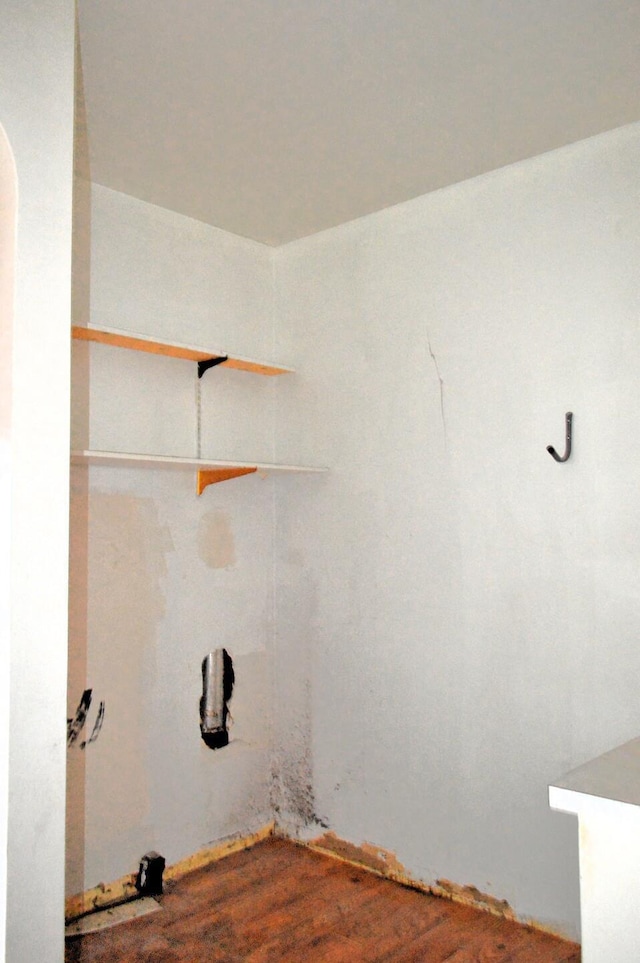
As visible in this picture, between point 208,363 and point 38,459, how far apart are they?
161cm

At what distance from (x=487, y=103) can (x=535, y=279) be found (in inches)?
24.8

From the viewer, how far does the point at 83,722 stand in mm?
2887

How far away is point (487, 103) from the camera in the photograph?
243cm

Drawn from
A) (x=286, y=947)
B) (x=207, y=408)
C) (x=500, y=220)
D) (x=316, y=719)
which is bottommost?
(x=286, y=947)

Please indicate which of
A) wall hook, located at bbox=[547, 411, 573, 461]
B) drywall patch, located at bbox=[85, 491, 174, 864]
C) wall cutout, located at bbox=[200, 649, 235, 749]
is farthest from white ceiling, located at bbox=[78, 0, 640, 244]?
A: wall cutout, located at bbox=[200, 649, 235, 749]

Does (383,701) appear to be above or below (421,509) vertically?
below

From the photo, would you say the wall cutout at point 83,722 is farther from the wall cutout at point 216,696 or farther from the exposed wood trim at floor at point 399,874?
A: the exposed wood trim at floor at point 399,874

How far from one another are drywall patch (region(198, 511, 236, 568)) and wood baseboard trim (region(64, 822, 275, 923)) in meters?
1.17

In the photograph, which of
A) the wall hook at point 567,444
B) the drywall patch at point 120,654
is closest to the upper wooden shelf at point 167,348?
the drywall patch at point 120,654

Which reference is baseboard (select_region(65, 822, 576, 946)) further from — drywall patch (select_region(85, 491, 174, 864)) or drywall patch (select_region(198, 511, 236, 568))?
drywall patch (select_region(198, 511, 236, 568))

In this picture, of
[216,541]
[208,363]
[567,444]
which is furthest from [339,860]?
[208,363]

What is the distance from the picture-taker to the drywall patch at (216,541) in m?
3.35

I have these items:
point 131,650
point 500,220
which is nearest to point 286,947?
point 131,650

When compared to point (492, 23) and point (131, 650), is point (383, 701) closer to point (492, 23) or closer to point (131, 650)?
point (131, 650)
